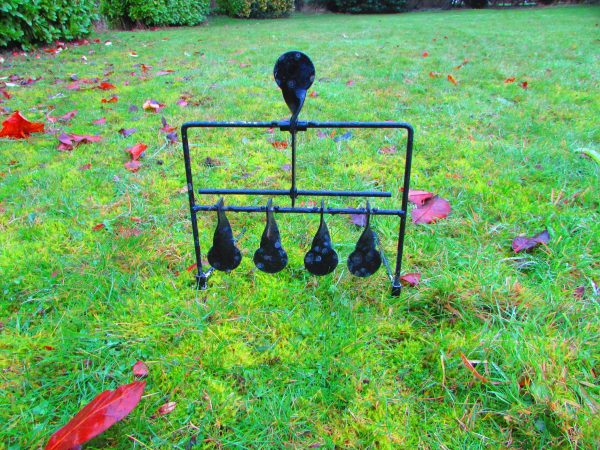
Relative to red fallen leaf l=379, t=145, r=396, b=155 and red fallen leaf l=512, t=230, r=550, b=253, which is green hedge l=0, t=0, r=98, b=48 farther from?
red fallen leaf l=512, t=230, r=550, b=253

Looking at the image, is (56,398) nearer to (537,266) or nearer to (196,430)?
(196,430)

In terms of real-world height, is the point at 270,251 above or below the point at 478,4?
below

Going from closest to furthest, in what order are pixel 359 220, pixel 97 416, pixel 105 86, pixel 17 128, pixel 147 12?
pixel 97 416, pixel 359 220, pixel 17 128, pixel 105 86, pixel 147 12

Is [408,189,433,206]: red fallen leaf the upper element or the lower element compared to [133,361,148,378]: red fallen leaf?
upper

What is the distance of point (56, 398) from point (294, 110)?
3.82 feet

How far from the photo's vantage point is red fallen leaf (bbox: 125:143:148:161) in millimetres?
2840

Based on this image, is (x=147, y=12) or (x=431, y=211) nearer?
(x=431, y=211)

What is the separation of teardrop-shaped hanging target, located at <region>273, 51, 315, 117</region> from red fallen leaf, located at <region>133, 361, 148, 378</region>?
3.16ft

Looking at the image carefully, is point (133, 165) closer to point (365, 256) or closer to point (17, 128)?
point (17, 128)

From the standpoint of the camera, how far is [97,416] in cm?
111

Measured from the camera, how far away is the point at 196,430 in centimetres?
118

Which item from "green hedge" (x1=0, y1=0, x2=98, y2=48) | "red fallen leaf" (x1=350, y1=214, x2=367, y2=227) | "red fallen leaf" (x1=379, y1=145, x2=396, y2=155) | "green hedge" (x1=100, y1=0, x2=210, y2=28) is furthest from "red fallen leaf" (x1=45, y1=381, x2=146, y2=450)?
"green hedge" (x1=100, y1=0, x2=210, y2=28)

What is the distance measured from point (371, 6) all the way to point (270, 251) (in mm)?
16962

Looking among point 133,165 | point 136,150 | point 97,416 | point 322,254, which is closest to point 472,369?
point 322,254
